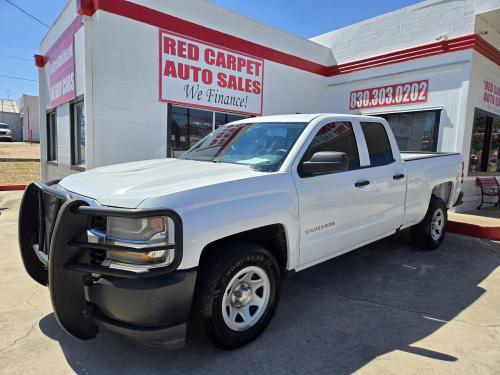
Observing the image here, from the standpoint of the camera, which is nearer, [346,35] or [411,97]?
[411,97]

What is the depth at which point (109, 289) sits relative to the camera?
2320 mm

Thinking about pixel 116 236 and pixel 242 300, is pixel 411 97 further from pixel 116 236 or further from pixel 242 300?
pixel 116 236

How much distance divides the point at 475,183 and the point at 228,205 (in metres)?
9.60

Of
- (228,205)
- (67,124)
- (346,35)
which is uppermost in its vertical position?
(346,35)

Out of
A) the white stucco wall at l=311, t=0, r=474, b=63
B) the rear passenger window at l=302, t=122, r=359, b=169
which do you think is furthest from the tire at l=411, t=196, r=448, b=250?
the white stucco wall at l=311, t=0, r=474, b=63

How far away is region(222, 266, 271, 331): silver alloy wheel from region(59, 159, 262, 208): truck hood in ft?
2.57

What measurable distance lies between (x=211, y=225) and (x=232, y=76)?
7705 mm

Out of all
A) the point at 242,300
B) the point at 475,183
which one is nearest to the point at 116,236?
the point at 242,300

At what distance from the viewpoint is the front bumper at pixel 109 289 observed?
89.5 inches

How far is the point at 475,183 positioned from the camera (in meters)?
9.86

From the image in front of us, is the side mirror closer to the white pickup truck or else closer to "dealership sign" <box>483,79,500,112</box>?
the white pickup truck

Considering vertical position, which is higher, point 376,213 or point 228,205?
point 228,205

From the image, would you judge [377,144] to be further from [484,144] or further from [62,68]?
[62,68]

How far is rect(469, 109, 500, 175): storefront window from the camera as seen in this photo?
31.3 ft
